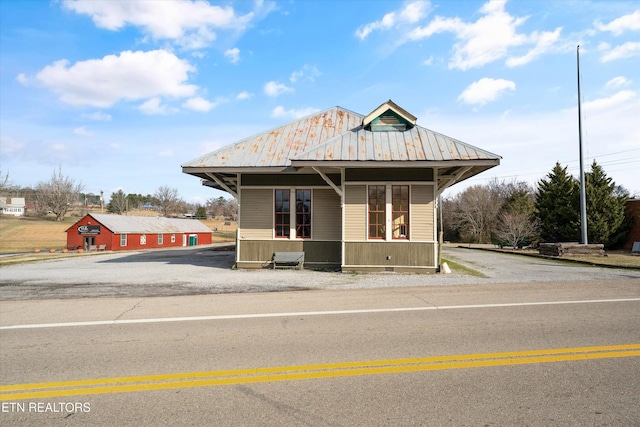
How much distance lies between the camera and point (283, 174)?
51.0 feet

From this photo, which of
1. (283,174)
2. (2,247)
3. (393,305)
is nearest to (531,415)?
(393,305)

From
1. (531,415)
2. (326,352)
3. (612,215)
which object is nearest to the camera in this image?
(531,415)

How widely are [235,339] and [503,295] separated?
6.38 m

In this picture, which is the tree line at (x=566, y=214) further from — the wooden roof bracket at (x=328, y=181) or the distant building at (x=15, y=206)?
the distant building at (x=15, y=206)

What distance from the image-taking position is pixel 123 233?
4478cm

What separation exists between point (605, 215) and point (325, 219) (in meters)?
29.1

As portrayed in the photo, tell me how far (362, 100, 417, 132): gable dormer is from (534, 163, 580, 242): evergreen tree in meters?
25.4

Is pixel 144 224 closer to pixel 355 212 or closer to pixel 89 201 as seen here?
pixel 355 212

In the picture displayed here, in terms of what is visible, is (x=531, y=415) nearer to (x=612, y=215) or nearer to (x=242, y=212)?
(x=242, y=212)

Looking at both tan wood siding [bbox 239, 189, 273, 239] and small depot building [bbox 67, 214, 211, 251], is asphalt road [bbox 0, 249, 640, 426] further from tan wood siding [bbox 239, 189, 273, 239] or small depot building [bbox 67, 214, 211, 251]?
small depot building [bbox 67, 214, 211, 251]

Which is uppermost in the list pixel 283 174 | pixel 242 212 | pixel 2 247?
pixel 283 174

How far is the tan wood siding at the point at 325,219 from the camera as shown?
50.6 ft

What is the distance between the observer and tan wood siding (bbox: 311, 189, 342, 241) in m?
15.4

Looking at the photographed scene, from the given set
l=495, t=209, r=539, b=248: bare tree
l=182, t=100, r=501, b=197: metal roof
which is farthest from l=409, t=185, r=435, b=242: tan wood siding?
l=495, t=209, r=539, b=248: bare tree
